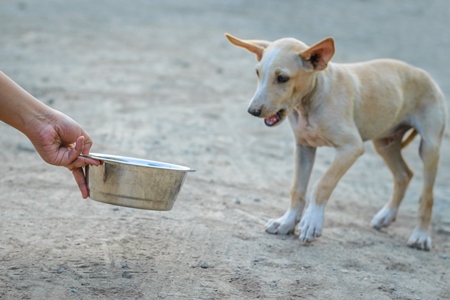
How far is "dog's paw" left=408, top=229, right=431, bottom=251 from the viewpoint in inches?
243

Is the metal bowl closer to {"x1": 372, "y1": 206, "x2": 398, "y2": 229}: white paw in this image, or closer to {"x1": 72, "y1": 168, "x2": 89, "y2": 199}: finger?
{"x1": 72, "y1": 168, "x2": 89, "y2": 199}: finger

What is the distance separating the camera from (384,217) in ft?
21.7

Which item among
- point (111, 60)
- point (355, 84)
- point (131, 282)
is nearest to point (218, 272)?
point (131, 282)

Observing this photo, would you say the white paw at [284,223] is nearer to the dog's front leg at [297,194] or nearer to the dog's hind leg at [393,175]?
the dog's front leg at [297,194]

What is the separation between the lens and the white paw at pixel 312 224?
5496 millimetres

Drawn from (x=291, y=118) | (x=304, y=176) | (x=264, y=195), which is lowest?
(x=264, y=195)

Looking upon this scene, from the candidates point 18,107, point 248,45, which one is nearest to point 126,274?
point 18,107

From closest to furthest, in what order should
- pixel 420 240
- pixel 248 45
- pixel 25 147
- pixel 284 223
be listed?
1. pixel 248 45
2. pixel 284 223
3. pixel 420 240
4. pixel 25 147

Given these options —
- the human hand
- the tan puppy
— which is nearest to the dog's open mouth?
the tan puppy

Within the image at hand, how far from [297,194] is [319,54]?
1217 mm

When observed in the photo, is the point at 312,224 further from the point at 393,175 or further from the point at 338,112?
the point at 393,175

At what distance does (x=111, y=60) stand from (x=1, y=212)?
706 centimetres

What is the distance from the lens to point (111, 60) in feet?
39.9

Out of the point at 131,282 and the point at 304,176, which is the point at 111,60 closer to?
the point at 304,176
